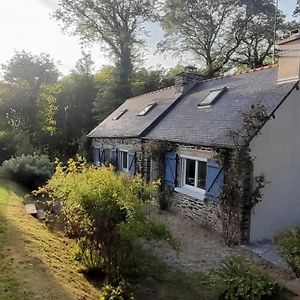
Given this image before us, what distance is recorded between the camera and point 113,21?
3164 cm

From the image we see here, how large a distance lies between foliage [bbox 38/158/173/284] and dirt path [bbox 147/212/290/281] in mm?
1630

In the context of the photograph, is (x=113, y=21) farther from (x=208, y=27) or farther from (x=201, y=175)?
(x=201, y=175)

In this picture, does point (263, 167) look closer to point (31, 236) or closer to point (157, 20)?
point (31, 236)

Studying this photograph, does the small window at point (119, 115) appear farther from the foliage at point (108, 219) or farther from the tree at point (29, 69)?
the foliage at point (108, 219)

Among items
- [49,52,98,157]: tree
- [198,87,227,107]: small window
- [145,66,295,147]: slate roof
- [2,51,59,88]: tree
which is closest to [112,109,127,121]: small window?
[49,52,98,157]: tree

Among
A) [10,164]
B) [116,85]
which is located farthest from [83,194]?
[116,85]

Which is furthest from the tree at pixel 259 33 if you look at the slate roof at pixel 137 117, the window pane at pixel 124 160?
the window pane at pixel 124 160

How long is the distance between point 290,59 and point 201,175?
4.58 m

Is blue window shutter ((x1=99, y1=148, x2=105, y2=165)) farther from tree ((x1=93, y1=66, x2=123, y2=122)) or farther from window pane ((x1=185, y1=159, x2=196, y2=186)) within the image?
window pane ((x1=185, y1=159, x2=196, y2=186))

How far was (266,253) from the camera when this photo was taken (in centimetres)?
864

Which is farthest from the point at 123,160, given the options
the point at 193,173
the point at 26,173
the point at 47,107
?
the point at 47,107

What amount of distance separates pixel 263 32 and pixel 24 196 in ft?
75.9

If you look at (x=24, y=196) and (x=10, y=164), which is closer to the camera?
(x=24, y=196)

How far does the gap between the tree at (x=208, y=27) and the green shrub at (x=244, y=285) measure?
1000 inches
